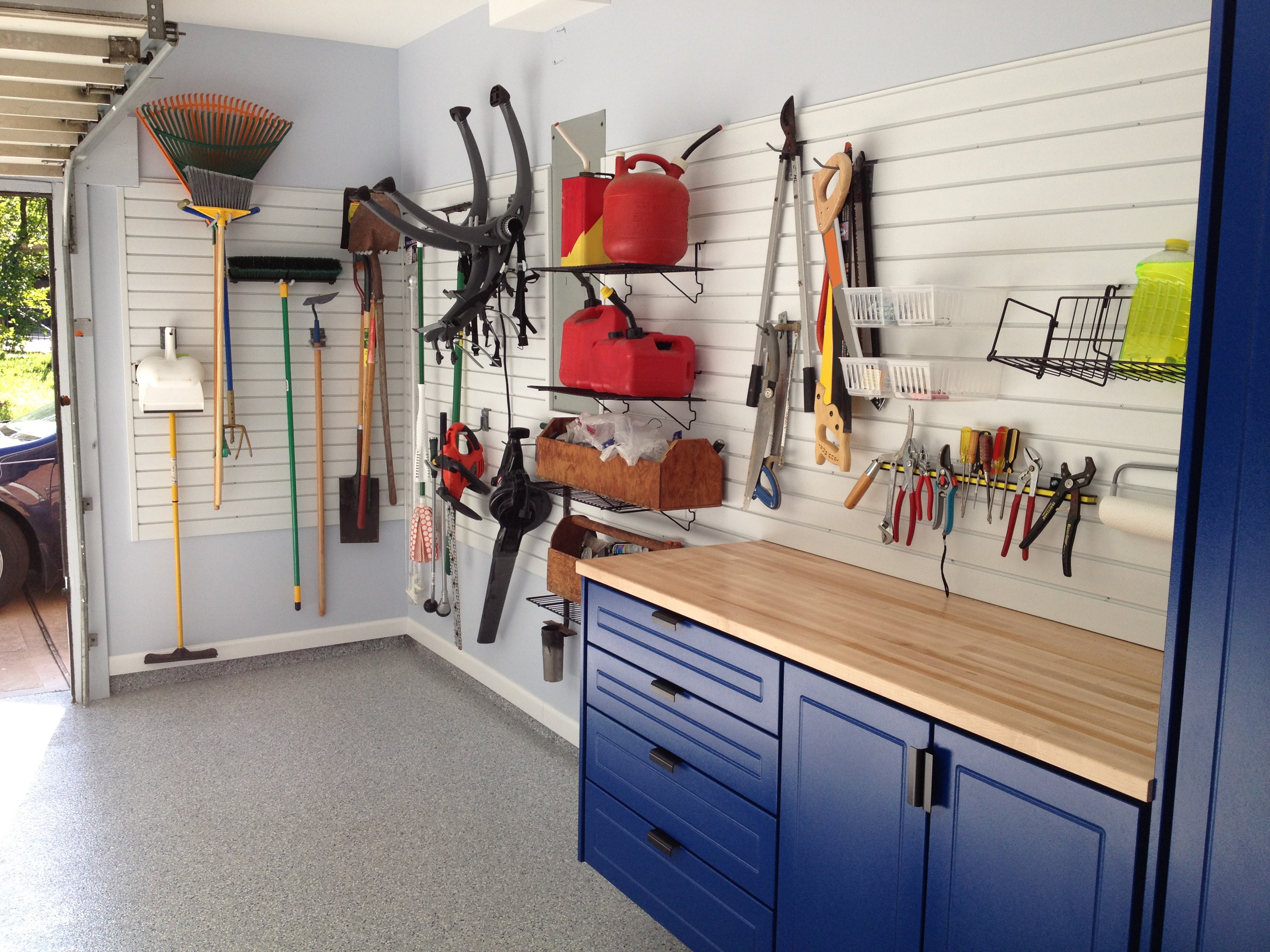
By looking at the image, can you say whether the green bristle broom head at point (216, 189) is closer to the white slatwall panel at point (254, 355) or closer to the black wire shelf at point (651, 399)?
the white slatwall panel at point (254, 355)

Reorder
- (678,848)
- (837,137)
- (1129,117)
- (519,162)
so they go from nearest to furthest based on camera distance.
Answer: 1. (1129,117)
2. (678,848)
3. (837,137)
4. (519,162)

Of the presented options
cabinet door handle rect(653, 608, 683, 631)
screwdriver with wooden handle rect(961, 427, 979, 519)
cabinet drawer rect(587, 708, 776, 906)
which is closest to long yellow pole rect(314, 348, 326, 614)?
cabinet drawer rect(587, 708, 776, 906)

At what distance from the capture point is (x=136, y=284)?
4379mm

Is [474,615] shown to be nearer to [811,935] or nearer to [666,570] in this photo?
[666,570]

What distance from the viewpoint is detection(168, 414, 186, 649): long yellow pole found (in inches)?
177

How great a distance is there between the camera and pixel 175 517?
4.54 metres

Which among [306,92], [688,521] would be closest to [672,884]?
[688,521]

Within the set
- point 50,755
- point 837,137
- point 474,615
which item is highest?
point 837,137

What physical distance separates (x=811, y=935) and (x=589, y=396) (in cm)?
171

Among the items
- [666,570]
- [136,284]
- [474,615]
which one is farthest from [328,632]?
[666,570]

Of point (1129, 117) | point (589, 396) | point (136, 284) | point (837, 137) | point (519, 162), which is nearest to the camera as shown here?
point (1129, 117)

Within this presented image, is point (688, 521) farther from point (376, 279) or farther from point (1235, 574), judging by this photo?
point (376, 279)

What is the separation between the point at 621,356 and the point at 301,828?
192 cm

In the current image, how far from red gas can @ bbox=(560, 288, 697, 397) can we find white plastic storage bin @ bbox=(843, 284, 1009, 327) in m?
0.79
